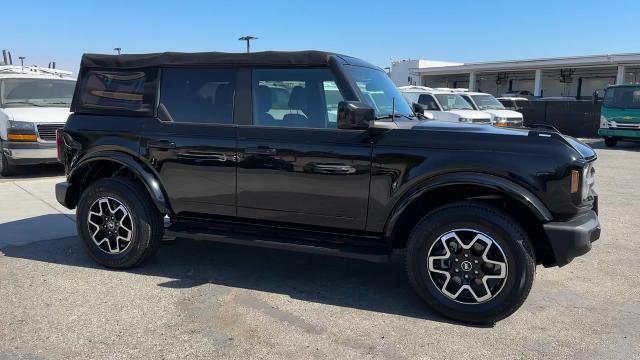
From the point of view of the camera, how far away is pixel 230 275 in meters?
4.67

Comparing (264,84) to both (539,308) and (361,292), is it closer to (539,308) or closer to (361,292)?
(361,292)

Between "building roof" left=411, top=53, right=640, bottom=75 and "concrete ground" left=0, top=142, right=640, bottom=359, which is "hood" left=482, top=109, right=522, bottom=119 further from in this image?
"building roof" left=411, top=53, right=640, bottom=75

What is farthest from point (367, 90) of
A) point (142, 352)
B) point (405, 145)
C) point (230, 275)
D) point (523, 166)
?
point (142, 352)

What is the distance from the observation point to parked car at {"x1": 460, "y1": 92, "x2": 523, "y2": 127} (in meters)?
16.3

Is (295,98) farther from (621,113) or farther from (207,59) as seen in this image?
(621,113)

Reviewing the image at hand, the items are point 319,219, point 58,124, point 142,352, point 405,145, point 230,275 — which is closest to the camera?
point 142,352

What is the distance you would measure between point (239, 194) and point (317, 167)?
74 centimetres

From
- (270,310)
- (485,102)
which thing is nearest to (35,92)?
(270,310)

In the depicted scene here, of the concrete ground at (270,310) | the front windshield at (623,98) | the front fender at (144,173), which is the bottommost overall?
the concrete ground at (270,310)

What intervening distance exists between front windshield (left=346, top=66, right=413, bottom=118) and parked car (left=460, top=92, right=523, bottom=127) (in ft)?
39.3

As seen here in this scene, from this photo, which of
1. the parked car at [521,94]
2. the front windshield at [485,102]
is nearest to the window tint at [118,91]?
the front windshield at [485,102]

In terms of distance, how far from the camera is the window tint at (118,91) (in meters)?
4.64

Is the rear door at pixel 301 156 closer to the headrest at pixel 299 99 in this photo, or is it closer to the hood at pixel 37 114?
the headrest at pixel 299 99

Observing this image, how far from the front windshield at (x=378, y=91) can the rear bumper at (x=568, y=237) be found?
1565 millimetres
